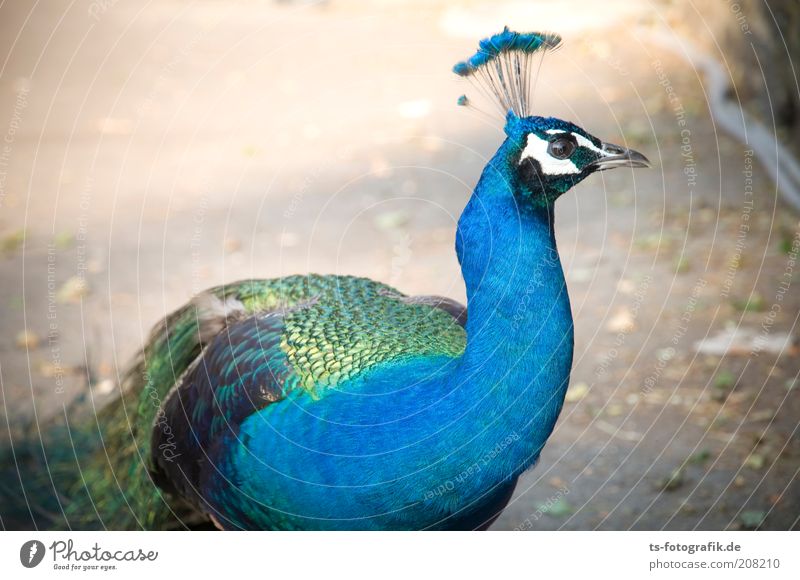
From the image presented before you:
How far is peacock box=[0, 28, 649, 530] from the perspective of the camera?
1.63m

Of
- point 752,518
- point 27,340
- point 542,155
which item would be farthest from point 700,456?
point 27,340

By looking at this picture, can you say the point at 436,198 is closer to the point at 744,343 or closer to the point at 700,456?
the point at 744,343

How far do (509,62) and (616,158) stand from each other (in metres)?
0.27

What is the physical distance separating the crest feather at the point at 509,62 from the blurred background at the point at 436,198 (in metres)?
1.22

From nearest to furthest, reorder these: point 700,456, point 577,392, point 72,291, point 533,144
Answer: point 533,144, point 700,456, point 577,392, point 72,291

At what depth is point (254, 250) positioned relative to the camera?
3.88 metres

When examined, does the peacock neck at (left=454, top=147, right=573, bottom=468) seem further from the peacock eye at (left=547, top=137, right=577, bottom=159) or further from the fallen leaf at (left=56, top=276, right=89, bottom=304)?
the fallen leaf at (left=56, top=276, right=89, bottom=304)

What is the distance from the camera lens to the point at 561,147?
5.33 feet

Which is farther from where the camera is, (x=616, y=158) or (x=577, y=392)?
(x=577, y=392)

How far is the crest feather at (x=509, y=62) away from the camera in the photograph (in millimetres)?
1703

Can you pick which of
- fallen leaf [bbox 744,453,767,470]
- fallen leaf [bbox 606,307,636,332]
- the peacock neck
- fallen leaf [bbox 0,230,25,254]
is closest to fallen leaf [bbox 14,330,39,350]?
fallen leaf [bbox 0,230,25,254]

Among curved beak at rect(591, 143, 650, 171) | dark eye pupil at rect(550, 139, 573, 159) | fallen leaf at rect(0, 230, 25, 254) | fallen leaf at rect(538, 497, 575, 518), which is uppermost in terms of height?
fallen leaf at rect(0, 230, 25, 254)

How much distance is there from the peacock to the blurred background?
34.1 inches

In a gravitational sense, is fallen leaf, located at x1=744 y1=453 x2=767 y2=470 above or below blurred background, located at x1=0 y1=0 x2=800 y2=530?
below
